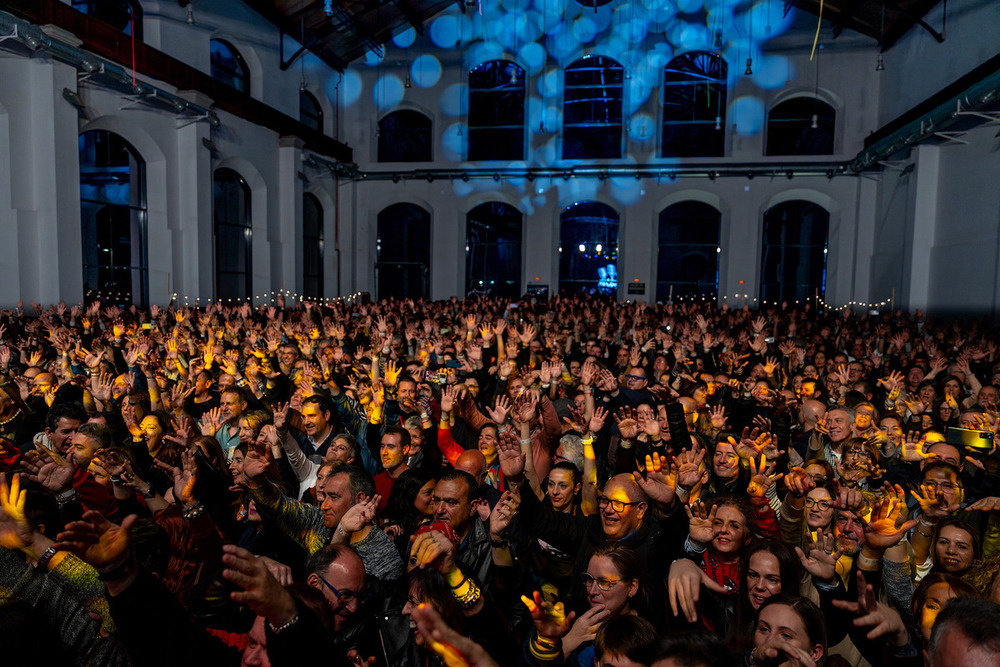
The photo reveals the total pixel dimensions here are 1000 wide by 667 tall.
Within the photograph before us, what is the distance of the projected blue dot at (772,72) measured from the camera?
22109 mm

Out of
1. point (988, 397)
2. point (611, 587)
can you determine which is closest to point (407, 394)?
point (611, 587)

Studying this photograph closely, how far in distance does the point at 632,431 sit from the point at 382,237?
23.2 metres

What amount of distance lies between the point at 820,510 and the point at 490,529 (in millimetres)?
1744

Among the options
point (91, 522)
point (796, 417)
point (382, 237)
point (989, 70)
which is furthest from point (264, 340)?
point (382, 237)

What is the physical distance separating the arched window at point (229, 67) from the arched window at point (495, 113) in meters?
8.54

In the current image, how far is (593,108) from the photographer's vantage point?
23.8 m

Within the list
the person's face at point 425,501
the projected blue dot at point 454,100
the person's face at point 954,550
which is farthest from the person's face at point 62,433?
the projected blue dot at point 454,100

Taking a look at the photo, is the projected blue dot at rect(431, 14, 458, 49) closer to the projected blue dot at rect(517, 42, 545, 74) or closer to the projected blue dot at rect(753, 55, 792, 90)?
the projected blue dot at rect(517, 42, 545, 74)

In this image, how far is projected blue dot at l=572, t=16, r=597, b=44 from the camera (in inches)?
920

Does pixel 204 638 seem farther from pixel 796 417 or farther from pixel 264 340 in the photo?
pixel 264 340

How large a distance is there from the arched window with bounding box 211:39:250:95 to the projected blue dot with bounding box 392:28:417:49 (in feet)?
Answer: 22.9

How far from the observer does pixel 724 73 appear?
22641mm

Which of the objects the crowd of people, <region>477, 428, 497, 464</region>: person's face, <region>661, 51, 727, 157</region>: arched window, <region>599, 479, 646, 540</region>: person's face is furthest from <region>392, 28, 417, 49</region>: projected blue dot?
<region>599, 479, 646, 540</region>: person's face

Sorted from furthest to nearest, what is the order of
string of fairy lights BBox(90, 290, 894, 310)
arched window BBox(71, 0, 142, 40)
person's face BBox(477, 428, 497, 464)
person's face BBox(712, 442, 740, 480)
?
1. string of fairy lights BBox(90, 290, 894, 310)
2. arched window BBox(71, 0, 142, 40)
3. person's face BBox(477, 428, 497, 464)
4. person's face BBox(712, 442, 740, 480)
